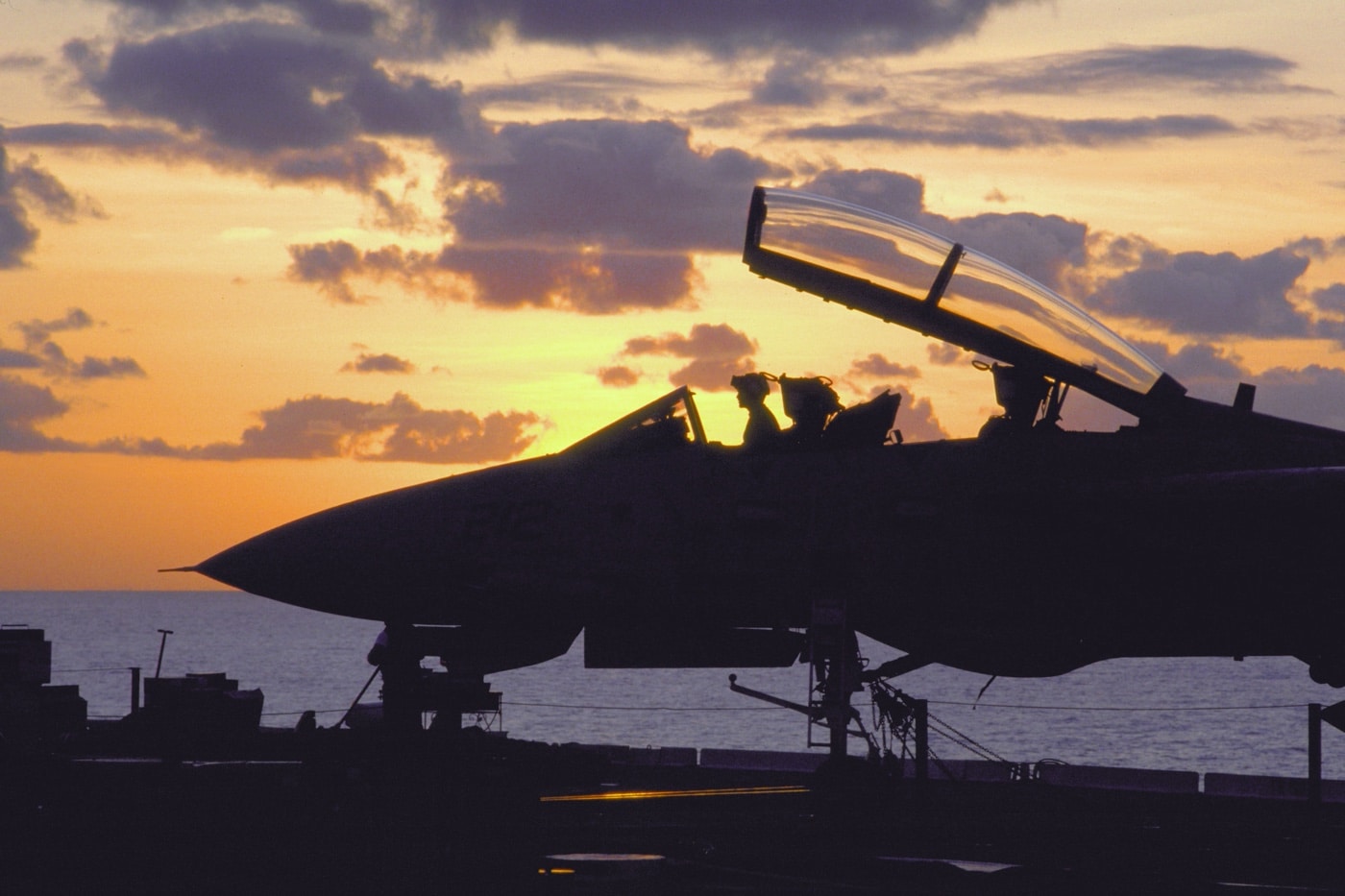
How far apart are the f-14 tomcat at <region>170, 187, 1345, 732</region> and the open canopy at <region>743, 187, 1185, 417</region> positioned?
20 mm

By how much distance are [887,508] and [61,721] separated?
16.0 meters

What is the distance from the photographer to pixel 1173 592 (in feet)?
45.1

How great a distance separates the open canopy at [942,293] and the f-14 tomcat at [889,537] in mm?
20

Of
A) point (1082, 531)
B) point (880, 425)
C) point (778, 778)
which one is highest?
point (880, 425)

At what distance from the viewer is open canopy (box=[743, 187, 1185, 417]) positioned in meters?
14.0

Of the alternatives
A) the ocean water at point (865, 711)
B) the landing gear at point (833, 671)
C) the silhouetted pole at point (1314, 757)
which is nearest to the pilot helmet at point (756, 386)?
the landing gear at point (833, 671)

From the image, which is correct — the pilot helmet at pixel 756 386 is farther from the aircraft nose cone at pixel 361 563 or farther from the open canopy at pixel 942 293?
the aircraft nose cone at pixel 361 563

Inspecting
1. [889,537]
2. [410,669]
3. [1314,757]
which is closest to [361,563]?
[410,669]

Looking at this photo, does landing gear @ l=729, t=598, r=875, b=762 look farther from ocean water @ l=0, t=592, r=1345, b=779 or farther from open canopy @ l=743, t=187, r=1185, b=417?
ocean water @ l=0, t=592, r=1345, b=779

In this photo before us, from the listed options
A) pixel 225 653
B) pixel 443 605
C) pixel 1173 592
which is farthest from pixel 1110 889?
pixel 225 653

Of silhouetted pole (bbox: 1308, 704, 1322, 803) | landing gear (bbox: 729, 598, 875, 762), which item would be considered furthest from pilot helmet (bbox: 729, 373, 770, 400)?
silhouetted pole (bbox: 1308, 704, 1322, 803)

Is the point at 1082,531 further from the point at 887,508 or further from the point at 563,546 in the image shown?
the point at 563,546

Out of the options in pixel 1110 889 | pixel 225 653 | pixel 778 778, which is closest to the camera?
pixel 1110 889

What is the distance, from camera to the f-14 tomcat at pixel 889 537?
13.8 metres
